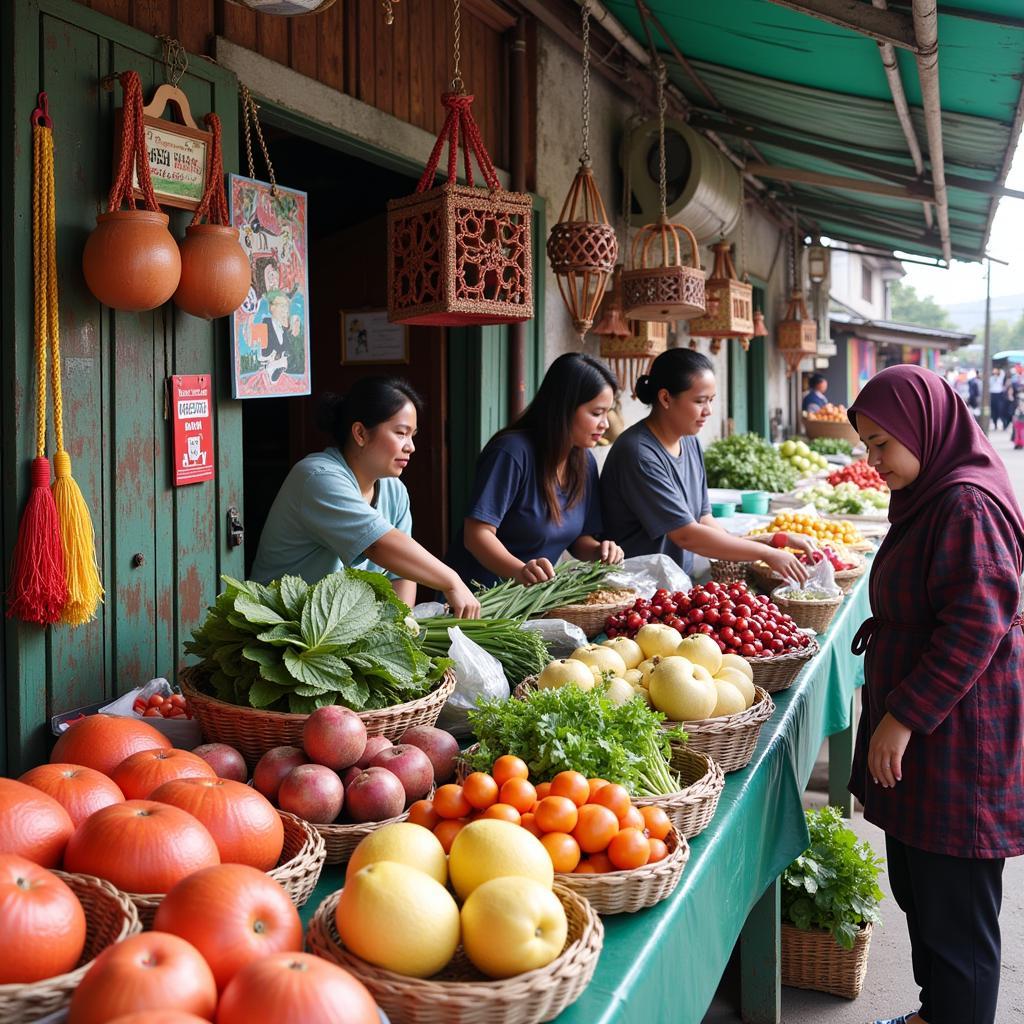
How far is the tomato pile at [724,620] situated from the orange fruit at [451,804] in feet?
4.55

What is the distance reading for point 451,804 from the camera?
164cm

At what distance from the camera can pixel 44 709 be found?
2801mm

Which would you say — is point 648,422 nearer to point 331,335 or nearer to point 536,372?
point 536,372

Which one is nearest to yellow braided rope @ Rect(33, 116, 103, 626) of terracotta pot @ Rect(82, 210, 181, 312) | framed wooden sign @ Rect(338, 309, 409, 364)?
terracotta pot @ Rect(82, 210, 181, 312)

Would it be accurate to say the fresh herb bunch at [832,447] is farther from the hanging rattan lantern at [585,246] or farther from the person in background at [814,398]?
the hanging rattan lantern at [585,246]

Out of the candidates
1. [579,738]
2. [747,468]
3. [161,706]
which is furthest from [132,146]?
[747,468]

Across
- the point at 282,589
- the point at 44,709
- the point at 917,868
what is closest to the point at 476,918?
A: the point at 282,589

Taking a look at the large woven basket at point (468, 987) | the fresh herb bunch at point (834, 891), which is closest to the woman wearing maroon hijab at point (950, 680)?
the fresh herb bunch at point (834, 891)

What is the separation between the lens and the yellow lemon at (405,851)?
1438 mm

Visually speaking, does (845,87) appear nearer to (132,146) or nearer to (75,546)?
(132,146)

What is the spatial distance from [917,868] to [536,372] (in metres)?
3.67

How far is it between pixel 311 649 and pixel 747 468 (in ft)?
21.8

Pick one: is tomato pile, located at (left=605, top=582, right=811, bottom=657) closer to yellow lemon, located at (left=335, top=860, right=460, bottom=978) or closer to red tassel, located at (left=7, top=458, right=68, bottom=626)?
red tassel, located at (left=7, top=458, right=68, bottom=626)

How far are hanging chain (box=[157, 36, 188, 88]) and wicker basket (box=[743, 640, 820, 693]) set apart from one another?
2.35 m
